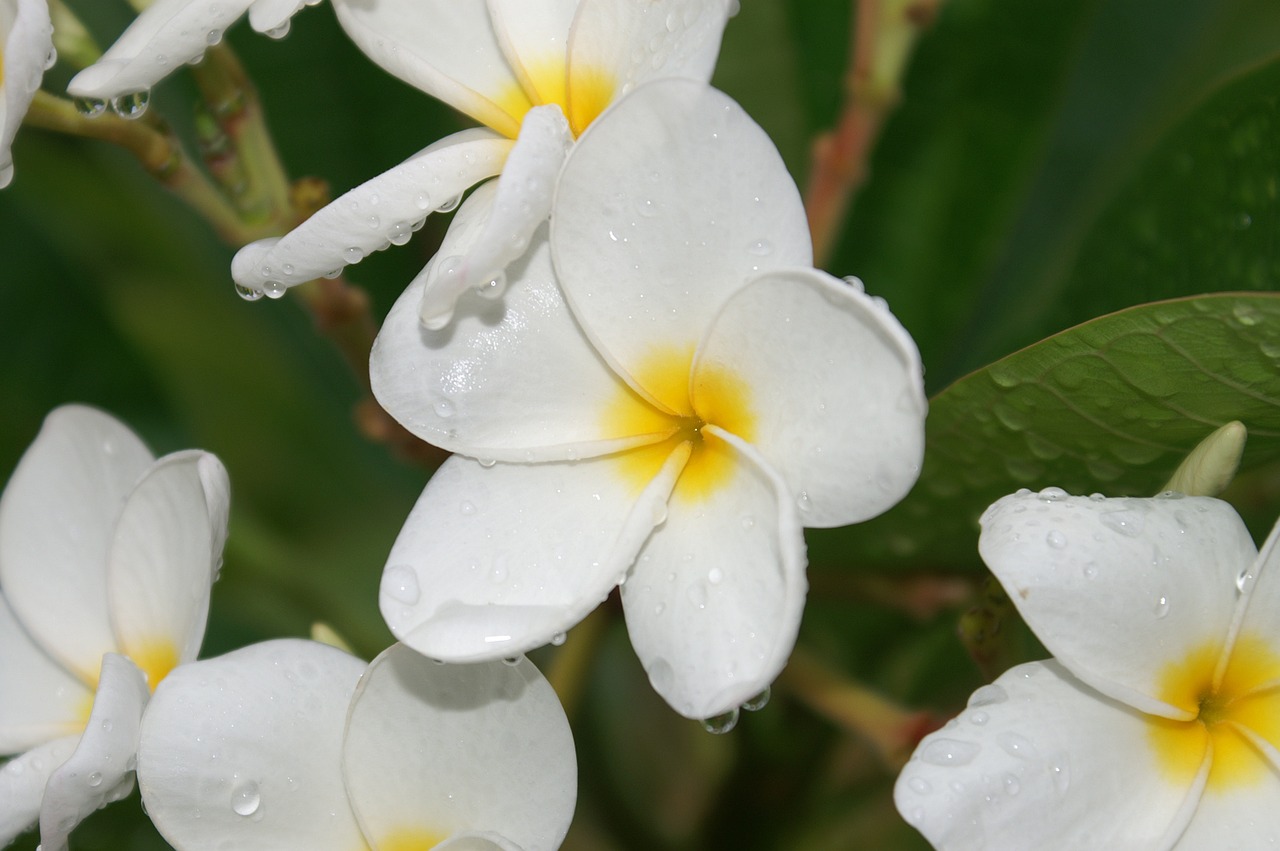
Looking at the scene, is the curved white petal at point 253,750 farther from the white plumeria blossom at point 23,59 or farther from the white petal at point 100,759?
the white plumeria blossom at point 23,59

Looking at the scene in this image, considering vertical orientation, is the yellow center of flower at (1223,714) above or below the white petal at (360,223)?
below

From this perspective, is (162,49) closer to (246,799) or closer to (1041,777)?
(246,799)

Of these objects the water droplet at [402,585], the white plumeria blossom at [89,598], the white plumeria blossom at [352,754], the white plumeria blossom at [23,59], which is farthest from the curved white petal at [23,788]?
the white plumeria blossom at [23,59]

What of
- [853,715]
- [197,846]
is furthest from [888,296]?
[197,846]

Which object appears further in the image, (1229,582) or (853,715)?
(853,715)

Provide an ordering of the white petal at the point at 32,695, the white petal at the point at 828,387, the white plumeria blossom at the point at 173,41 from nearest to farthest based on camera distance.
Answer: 1. the white petal at the point at 828,387
2. the white plumeria blossom at the point at 173,41
3. the white petal at the point at 32,695

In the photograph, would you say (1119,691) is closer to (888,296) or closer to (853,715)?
(853,715)

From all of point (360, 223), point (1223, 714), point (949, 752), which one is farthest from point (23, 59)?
point (1223, 714)
